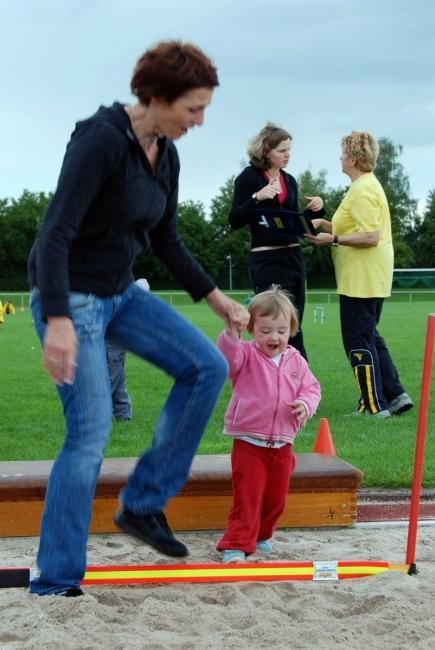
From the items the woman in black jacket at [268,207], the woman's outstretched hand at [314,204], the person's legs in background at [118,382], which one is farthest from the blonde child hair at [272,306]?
the person's legs in background at [118,382]

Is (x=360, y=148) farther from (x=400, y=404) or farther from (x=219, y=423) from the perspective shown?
(x=219, y=423)

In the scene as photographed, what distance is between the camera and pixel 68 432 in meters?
3.57

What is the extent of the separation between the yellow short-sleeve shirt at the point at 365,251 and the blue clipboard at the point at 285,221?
28.5 inches

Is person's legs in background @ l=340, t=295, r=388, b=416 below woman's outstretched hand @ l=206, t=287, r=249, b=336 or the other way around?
below

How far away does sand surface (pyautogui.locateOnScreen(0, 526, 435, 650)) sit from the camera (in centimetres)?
325

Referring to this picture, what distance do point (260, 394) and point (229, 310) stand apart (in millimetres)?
569

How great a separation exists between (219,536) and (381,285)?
354 centimetres

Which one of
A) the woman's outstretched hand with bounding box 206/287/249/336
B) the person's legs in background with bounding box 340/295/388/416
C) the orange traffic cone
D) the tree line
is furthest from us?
the tree line

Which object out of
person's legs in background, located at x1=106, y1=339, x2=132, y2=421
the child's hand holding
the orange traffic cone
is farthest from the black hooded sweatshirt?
person's legs in background, located at x1=106, y1=339, x2=132, y2=421

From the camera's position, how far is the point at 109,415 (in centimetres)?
364

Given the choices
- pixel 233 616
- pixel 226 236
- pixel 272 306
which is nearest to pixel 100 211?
pixel 272 306

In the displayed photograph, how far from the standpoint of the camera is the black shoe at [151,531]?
3781 millimetres

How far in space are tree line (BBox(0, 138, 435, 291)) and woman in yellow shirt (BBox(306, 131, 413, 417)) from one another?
61.8m

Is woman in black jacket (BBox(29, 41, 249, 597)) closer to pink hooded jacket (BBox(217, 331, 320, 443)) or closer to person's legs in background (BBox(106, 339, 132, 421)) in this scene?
pink hooded jacket (BBox(217, 331, 320, 443))
